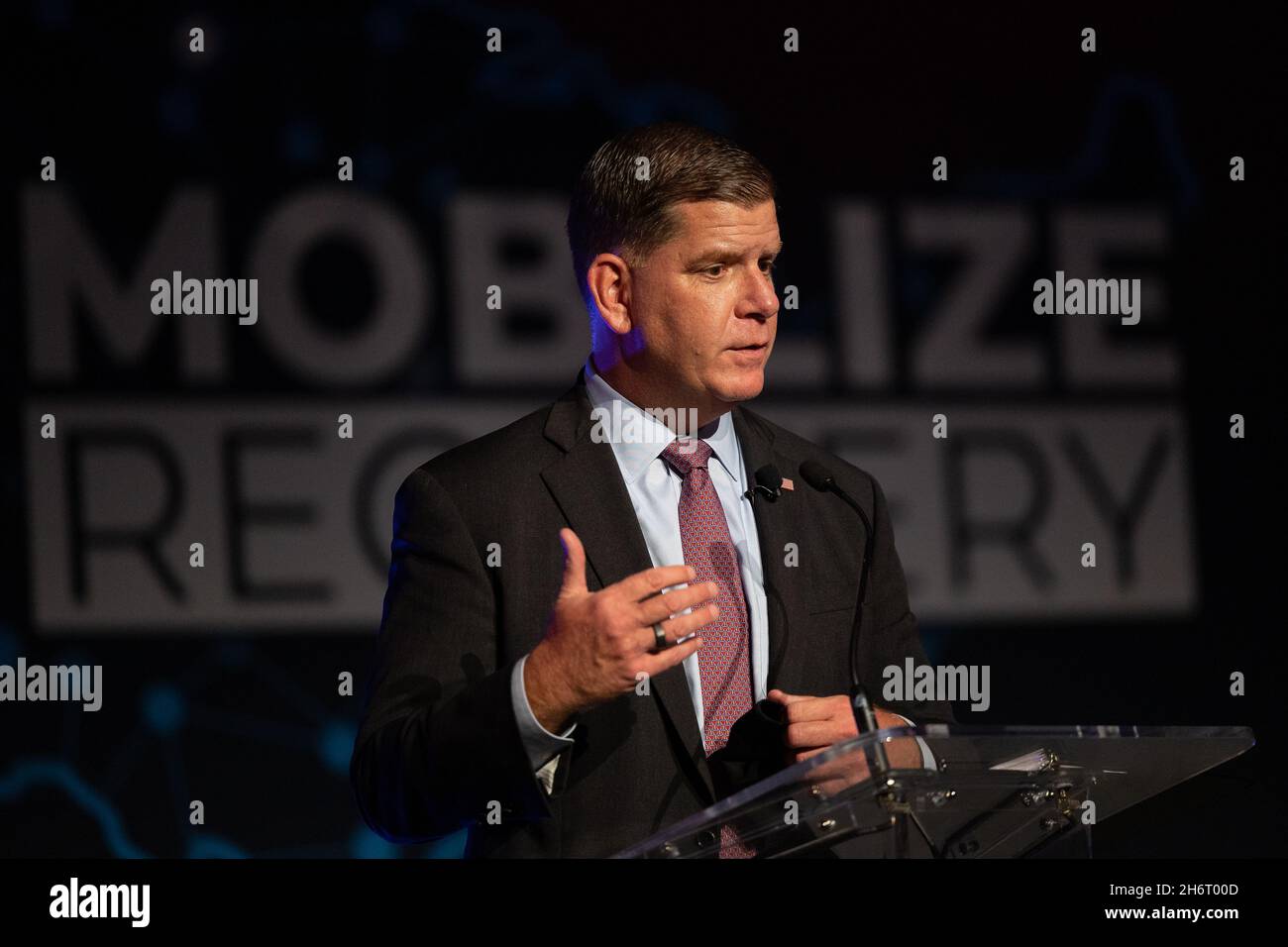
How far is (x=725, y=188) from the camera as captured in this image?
107 inches

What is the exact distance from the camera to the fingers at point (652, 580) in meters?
2.08

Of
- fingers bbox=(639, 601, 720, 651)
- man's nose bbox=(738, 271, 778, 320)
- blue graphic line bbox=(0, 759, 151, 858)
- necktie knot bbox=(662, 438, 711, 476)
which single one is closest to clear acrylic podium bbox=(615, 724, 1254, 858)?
fingers bbox=(639, 601, 720, 651)

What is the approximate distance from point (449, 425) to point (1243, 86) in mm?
2815

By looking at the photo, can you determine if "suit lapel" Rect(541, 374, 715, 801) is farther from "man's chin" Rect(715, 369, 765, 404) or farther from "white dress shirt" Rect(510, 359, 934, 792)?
"man's chin" Rect(715, 369, 765, 404)

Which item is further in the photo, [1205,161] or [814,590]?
[1205,161]

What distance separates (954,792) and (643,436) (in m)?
0.96

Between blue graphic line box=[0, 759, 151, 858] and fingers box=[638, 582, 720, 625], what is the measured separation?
3033mm

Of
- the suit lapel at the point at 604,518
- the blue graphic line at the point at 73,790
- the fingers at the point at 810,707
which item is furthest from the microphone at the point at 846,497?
the blue graphic line at the point at 73,790

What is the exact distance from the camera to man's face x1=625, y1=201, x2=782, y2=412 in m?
2.71

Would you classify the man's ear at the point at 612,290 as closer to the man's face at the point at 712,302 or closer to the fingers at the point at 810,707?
the man's face at the point at 712,302

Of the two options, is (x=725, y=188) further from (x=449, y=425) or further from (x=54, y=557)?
(x=54, y=557)

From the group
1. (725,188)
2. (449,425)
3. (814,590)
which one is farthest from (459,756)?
(449,425)

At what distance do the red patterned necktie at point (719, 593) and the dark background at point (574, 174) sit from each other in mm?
2053
